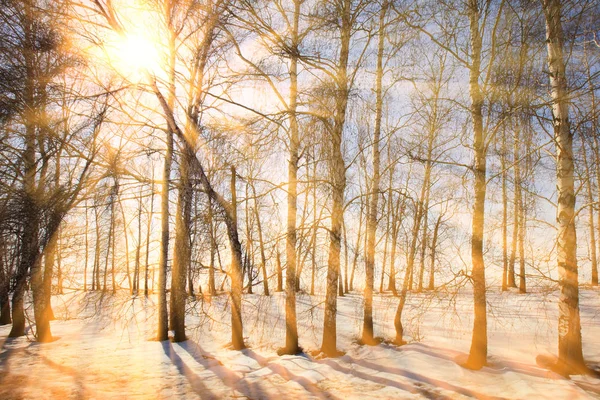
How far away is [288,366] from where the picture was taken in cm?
681

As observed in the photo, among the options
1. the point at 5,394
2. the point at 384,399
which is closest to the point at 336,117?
the point at 384,399

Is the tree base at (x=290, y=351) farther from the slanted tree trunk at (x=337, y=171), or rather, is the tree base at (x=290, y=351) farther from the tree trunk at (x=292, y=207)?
the slanted tree trunk at (x=337, y=171)

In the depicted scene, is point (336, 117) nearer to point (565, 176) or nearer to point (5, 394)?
point (565, 176)

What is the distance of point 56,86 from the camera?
4555 millimetres

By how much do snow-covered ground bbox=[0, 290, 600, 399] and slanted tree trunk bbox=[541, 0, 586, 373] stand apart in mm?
506

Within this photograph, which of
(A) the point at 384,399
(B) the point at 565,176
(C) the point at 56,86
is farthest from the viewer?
(B) the point at 565,176

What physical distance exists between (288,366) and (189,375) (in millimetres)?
1983

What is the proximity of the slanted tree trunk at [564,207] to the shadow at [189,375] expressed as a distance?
5942 mm

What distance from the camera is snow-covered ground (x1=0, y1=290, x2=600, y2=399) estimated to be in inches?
210

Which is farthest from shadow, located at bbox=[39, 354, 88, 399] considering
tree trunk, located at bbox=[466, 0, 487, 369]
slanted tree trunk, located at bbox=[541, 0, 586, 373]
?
slanted tree trunk, located at bbox=[541, 0, 586, 373]

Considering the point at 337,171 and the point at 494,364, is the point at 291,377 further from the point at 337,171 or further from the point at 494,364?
the point at 337,171

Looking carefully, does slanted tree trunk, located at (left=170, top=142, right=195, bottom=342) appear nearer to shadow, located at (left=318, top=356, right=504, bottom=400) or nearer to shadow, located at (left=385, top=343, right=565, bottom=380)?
shadow, located at (left=318, top=356, right=504, bottom=400)

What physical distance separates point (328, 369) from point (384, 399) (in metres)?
1.69

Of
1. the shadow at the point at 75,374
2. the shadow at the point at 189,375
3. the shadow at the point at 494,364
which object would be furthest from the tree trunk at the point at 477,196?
the shadow at the point at 75,374
